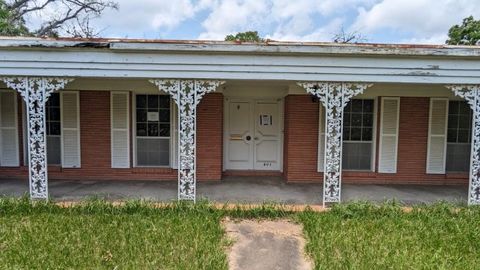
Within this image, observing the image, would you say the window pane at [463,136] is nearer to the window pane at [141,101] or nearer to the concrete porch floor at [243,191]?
the concrete porch floor at [243,191]

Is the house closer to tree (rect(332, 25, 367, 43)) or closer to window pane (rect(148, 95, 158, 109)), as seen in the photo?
window pane (rect(148, 95, 158, 109))

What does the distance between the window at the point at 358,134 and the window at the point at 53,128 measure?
737 centimetres

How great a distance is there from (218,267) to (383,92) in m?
6.47

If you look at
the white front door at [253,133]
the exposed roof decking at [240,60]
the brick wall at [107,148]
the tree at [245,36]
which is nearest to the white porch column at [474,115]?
the exposed roof decking at [240,60]

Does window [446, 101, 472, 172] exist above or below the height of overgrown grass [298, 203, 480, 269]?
above

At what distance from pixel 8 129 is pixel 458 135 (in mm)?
11619

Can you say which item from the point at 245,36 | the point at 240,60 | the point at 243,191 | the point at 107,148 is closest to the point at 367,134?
the point at 243,191

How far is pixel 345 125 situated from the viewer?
933 centimetres

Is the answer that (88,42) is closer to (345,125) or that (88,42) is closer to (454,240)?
(345,125)

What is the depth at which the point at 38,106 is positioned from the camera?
6.64 meters

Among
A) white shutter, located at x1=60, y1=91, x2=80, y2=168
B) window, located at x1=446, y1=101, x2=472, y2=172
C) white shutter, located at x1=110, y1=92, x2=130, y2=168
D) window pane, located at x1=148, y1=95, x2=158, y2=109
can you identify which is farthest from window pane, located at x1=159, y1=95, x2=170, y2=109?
window, located at x1=446, y1=101, x2=472, y2=172

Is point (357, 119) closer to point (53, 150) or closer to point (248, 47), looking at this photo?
point (248, 47)

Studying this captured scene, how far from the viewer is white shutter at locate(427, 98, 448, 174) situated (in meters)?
9.09

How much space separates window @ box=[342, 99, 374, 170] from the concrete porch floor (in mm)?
745
